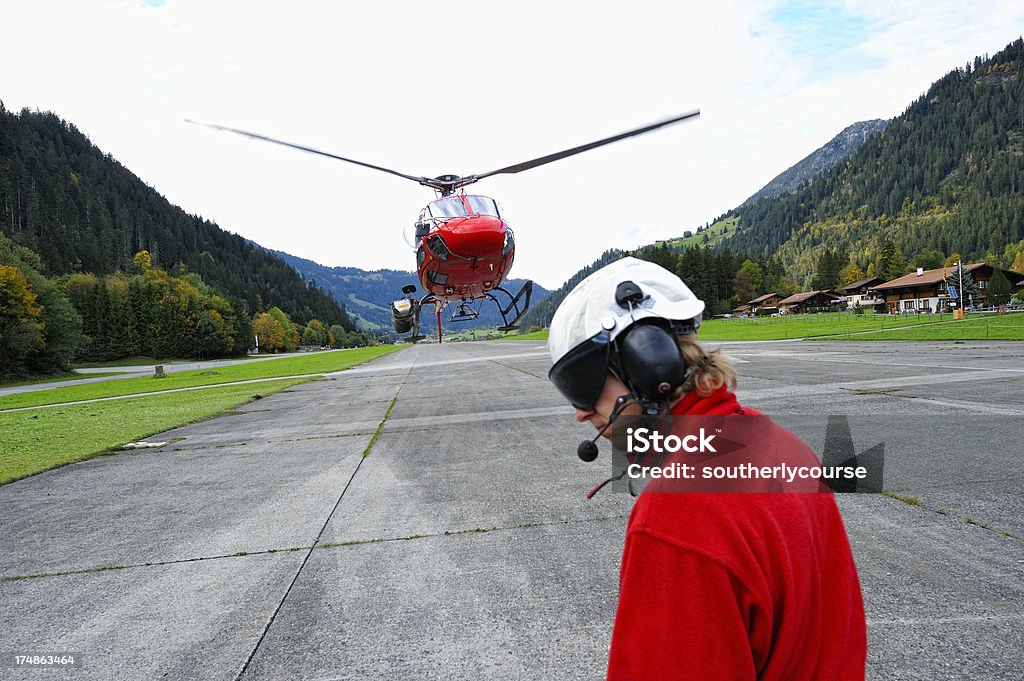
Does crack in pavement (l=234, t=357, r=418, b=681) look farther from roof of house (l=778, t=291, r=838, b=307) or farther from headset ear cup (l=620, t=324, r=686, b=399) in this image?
roof of house (l=778, t=291, r=838, b=307)

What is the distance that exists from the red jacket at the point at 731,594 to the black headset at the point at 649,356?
377mm

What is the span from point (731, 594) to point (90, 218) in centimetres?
18341

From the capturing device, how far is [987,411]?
9500 mm

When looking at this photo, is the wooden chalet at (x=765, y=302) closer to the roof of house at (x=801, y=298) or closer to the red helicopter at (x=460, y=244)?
the roof of house at (x=801, y=298)

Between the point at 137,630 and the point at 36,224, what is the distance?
163 m

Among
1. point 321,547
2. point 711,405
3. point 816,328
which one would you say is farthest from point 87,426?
point 816,328

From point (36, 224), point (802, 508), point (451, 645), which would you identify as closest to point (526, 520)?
point (451, 645)

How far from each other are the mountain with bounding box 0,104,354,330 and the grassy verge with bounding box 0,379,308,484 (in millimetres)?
110560

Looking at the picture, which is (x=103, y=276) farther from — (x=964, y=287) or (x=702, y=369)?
(x=964, y=287)

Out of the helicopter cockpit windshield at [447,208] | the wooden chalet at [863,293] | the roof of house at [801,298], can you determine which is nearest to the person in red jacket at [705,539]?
the helicopter cockpit windshield at [447,208]

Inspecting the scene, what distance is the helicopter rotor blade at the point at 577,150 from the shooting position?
1198 cm

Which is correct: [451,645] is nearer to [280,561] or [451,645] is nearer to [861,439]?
[280,561]

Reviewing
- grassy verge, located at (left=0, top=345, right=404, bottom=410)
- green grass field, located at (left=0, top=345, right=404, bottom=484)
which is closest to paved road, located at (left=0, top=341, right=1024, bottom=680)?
green grass field, located at (left=0, top=345, right=404, bottom=484)

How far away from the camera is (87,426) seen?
16.0 metres
